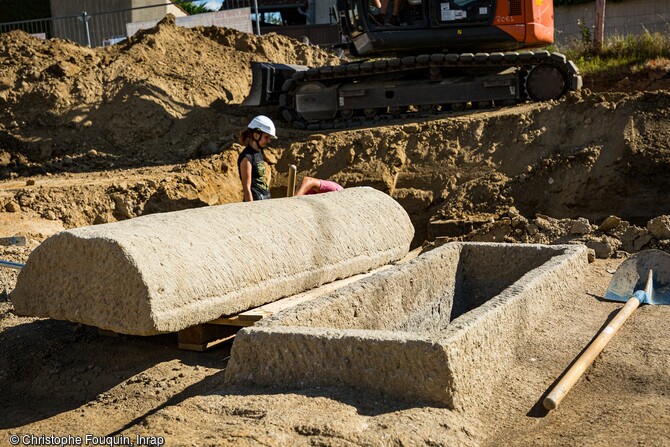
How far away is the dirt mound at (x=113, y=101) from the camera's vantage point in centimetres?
1355

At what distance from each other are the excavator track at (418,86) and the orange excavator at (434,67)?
1 centimetres

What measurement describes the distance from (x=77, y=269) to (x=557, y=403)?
3.00 meters

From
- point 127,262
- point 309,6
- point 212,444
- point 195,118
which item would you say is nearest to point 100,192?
point 195,118

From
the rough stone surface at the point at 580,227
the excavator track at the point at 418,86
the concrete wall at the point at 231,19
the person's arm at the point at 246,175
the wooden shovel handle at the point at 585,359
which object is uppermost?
the concrete wall at the point at 231,19

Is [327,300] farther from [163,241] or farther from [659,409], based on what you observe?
[659,409]

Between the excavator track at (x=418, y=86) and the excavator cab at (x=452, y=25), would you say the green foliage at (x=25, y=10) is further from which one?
the excavator cab at (x=452, y=25)

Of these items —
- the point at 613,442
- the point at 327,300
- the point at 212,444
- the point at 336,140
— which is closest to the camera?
the point at 212,444

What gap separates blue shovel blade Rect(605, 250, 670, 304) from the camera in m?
6.17

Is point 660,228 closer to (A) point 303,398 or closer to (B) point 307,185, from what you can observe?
(B) point 307,185

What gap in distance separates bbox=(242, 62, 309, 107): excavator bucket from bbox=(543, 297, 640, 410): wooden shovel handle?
9.07 metres

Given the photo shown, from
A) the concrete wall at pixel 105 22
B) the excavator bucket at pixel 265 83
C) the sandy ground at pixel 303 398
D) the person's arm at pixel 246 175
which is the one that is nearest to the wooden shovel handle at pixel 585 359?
the sandy ground at pixel 303 398

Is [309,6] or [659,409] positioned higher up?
[309,6]

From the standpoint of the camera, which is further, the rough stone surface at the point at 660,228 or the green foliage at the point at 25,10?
the green foliage at the point at 25,10

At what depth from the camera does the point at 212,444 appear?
3443 millimetres
